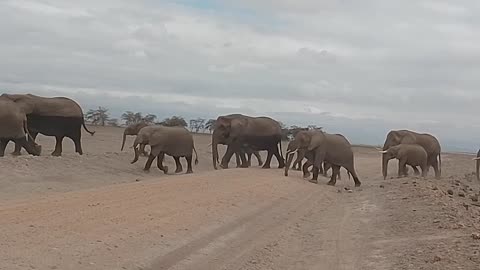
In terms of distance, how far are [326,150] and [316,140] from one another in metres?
0.52

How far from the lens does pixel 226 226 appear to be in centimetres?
1384

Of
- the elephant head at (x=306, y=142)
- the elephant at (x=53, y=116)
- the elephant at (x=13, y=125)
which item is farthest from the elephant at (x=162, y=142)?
the elephant head at (x=306, y=142)

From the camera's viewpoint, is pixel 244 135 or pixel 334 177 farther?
Answer: pixel 244 135

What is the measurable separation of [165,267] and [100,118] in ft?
218

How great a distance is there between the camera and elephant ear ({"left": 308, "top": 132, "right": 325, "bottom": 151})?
1033 inches

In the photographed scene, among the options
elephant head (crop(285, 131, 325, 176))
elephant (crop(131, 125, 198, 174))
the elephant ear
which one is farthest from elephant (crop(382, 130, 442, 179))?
elephant (crop(131, 125, 198, 174))

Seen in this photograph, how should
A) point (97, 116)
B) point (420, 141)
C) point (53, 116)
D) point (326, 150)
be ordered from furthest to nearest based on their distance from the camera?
point (97, 116), point (420, 141), point (53, 116), point (326, 150)

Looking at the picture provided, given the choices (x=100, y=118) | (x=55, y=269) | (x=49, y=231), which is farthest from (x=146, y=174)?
(x=100, y=118)

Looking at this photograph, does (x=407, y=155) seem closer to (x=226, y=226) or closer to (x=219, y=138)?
(x=219, y=138)

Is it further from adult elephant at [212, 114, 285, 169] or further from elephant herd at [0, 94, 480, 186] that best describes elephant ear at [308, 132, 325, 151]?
adult elephant at [212, 114, 285, 169]

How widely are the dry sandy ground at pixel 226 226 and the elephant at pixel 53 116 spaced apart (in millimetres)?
6348

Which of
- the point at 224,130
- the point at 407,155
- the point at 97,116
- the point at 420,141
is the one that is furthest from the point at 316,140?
the point at 97,116

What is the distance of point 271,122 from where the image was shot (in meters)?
34.6

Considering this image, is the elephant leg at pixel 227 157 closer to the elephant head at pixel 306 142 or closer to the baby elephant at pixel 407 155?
the elephant head at pixel 306 142
